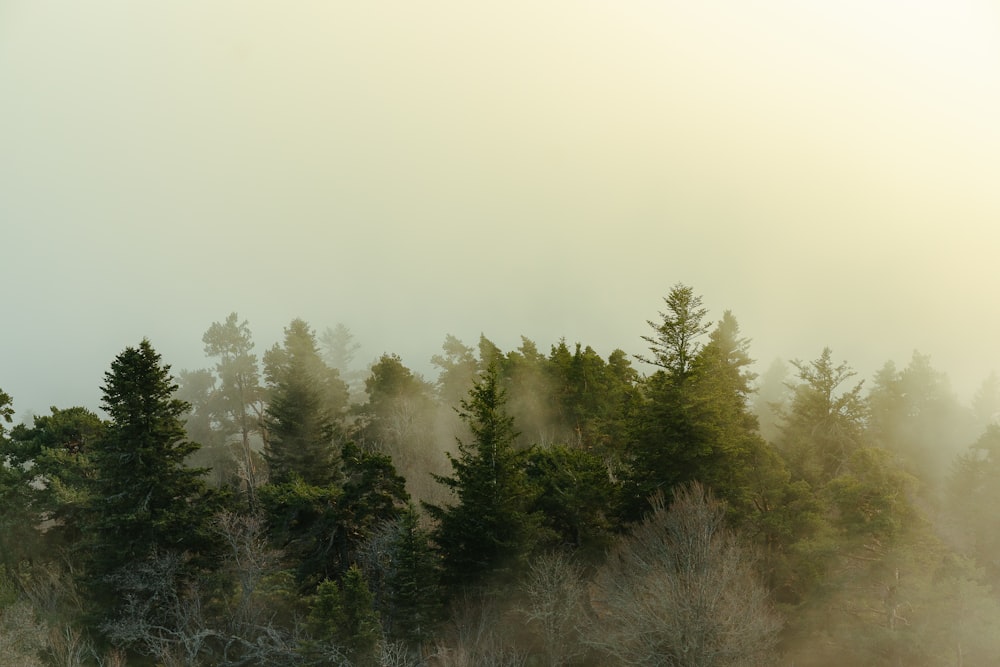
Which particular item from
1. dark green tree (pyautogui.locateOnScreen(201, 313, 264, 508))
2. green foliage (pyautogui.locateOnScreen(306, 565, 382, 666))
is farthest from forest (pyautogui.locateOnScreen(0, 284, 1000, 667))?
dark green tree (pyautogui.locateOnScreen(201, 313, 264, 508))

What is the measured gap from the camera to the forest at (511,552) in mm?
23078

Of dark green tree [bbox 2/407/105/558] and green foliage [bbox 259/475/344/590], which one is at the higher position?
dark green tree [bbox 2/407/105/558]

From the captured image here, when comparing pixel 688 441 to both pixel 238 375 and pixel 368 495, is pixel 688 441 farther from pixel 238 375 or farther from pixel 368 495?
pixel 238 375

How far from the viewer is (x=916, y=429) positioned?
5384 centimetres

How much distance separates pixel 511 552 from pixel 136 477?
19391 mm

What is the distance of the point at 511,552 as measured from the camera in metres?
26.8

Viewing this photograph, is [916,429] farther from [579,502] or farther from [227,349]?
[227,349]

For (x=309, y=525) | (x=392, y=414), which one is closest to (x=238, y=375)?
(x=392, y=414)

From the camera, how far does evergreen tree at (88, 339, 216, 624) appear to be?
26984mm

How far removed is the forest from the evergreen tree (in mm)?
110

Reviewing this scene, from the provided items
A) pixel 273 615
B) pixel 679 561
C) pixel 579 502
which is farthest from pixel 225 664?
pixel 679 561

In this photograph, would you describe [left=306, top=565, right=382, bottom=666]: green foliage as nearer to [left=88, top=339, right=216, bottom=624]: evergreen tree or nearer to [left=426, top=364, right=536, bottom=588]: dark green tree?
[left=426, top=364, right=536, bottom=588]: dark green tree

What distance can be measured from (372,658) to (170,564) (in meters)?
12.4

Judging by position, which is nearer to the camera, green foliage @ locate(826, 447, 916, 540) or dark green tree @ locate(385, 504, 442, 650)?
dark green tree @ locate(385, 504, 442, 650)
